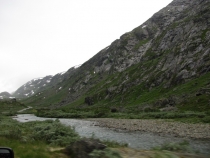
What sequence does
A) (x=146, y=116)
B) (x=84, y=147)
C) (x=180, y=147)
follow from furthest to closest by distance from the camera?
(x=146, y=116) < (x=84, y=147) < (x=180, y=147)

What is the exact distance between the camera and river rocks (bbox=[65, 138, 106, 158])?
11.4 meters

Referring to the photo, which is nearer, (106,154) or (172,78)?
(106,154)

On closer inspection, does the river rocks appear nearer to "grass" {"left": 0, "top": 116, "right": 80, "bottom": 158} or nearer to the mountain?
"grass" {"left": 0, "top": 116, "right": 80, "bottom": 158}

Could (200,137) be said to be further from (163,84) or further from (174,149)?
(163,84)

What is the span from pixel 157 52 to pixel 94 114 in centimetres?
10526

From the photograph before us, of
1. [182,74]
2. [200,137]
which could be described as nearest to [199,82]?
[182,74]

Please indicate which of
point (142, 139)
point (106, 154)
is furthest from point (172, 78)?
point (106, 154)

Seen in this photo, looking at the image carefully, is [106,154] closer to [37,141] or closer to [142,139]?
[37,141]

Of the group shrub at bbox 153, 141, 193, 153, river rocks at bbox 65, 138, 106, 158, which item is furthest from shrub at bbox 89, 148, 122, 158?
shrub at bbox 153, 141, 193, 153

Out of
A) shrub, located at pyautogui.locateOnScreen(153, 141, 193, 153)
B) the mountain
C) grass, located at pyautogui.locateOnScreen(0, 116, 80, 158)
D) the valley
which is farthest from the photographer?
the mountain

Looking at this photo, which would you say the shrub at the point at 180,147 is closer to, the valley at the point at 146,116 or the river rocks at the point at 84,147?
the valley at the point at 146,116

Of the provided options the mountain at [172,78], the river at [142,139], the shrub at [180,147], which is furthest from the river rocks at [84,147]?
the mountain at [172,78]

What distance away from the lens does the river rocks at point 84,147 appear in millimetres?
11449

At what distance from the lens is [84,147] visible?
1176 cm
